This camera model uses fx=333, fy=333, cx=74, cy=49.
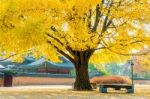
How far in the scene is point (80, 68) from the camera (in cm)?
2178

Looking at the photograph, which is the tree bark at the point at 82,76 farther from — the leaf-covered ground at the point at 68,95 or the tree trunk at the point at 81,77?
the leaf-covered ground at the point at 68,95

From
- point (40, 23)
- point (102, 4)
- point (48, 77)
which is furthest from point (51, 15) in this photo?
point (48, 77)

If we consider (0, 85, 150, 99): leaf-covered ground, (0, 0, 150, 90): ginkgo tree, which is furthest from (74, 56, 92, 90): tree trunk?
(0, 85, 150, 99): leaf-covered ground

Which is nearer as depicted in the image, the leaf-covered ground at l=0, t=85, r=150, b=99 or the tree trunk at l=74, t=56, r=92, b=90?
the leaf-covered ground at l=0, t=85, r=150, b=99

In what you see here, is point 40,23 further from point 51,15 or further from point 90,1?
point 90,1

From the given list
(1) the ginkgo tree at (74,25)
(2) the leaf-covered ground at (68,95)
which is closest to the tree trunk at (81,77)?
(1) the ginkgo tree at (74,25)

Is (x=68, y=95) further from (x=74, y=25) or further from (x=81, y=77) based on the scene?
Result: (x=81, y=77)

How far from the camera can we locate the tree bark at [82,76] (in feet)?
70.1

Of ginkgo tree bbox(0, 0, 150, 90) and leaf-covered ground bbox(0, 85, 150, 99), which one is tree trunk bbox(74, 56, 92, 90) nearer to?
ginkgo tree bbox(0, 0, 150, 90)

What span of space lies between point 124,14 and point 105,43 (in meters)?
2.33

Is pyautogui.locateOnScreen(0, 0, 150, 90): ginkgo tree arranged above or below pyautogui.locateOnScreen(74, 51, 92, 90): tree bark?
above

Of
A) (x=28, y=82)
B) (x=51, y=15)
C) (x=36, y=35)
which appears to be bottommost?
(x=28, y=82)

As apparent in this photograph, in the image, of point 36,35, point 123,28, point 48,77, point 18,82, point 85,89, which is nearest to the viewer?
point 36,35

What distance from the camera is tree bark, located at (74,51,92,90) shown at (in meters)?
21.4
